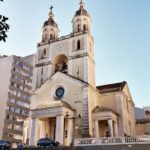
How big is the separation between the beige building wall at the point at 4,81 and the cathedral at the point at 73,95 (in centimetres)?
1683

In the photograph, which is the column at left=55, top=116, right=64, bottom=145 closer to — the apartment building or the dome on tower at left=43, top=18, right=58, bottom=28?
the dome on tower at left=43, top=18, right=58, bottom=28

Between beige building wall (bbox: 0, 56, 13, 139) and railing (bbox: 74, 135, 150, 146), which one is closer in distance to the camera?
railing (bbox: 74, 135, 150, 146)

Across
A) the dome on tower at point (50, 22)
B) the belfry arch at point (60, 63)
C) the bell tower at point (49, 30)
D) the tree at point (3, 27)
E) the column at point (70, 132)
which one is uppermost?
the dome on tower at point (50, 22)

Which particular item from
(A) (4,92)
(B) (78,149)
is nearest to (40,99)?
(B) (78,149)

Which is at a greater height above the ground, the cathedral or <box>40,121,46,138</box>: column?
the cathedral

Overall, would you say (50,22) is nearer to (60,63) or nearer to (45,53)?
(45,53)

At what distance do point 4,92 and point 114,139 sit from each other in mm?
36005

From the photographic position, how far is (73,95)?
104 ft

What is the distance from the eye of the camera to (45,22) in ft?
136

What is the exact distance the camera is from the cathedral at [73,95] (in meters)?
28.9

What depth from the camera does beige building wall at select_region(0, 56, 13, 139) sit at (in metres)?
50.7

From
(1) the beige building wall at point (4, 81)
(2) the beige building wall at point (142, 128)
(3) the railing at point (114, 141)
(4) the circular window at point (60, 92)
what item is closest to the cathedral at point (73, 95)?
(4) the circular window at point (60, 92)

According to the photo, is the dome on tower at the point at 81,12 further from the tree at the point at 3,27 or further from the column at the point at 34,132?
the tree at the point at 3,27

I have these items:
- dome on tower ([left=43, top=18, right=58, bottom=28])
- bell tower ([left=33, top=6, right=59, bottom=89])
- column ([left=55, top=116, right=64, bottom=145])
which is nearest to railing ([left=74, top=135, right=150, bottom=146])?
column ([left=55, top=116, right=64, bottom=145])
